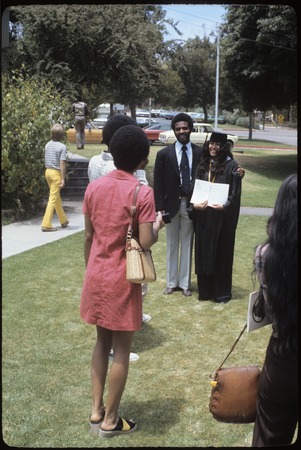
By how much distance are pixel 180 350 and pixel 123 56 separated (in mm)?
11221

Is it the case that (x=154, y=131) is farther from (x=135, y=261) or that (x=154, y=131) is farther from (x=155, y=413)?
(x=135, y=261)

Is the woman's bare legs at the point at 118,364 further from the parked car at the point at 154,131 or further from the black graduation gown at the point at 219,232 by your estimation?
the parked car at the point at 154,131

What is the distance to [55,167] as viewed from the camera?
10234mm

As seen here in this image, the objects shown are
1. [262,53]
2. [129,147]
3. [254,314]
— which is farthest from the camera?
[262,53]

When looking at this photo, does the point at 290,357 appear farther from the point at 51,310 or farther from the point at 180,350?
the point at 51,310

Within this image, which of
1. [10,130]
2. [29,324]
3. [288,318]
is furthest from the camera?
[10,130]

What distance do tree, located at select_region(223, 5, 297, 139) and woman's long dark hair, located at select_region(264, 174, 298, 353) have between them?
51.5 ft

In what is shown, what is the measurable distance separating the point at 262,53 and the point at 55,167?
37.1 feet

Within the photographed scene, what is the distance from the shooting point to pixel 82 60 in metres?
15.4

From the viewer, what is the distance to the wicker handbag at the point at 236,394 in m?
3.04

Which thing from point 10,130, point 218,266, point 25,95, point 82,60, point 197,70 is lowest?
point 218,266

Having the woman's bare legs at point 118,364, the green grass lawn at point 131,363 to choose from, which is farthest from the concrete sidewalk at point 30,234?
the woman's bare legs at point 118,364


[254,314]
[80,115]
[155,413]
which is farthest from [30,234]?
[80,115]

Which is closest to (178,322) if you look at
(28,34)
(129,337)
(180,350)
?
(180,350)
